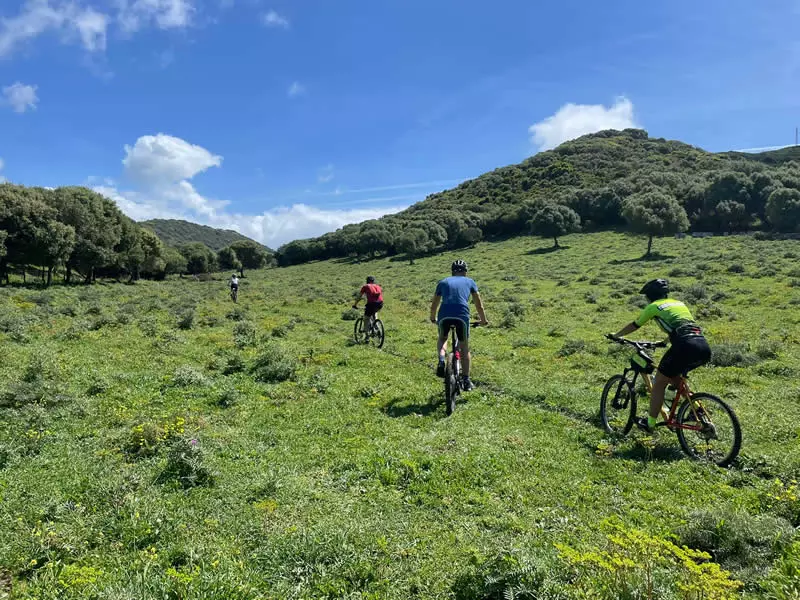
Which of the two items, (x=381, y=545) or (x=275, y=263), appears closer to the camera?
(x=381, y=545)

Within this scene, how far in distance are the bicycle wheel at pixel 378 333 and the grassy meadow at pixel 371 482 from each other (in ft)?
5.64

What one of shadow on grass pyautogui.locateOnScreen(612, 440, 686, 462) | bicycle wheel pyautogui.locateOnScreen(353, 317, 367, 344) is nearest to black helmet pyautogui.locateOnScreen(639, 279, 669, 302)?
shadow on grass pyautogui.locateOnScreen(612, 440, 686, 462)

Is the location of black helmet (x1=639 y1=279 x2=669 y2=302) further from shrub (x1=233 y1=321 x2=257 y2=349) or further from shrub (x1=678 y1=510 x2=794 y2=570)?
shrub (x1=233 y1=321 x2=257 y2=349)

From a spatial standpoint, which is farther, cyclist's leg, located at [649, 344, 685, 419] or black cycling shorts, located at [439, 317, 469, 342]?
black cycling shorts, located at [439, 317, 469, 342]

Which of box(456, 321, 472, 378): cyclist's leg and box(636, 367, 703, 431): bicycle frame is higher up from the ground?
box(456, 321, 472, 378): cyclist's leg

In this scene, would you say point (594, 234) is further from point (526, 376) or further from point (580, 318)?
point (526, 376)

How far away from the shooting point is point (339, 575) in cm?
448

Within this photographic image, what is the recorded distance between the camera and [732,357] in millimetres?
13430

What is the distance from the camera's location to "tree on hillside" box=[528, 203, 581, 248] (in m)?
77.5

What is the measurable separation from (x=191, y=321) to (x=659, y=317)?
20369mm

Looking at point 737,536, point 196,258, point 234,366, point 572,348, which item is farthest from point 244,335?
point 196,258

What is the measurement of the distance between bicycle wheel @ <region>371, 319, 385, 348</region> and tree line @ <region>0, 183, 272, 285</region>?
42.4 meters

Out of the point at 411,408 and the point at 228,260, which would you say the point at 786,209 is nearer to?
the point at 411,408

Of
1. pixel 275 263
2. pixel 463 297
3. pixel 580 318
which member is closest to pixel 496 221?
pixel 275 263
